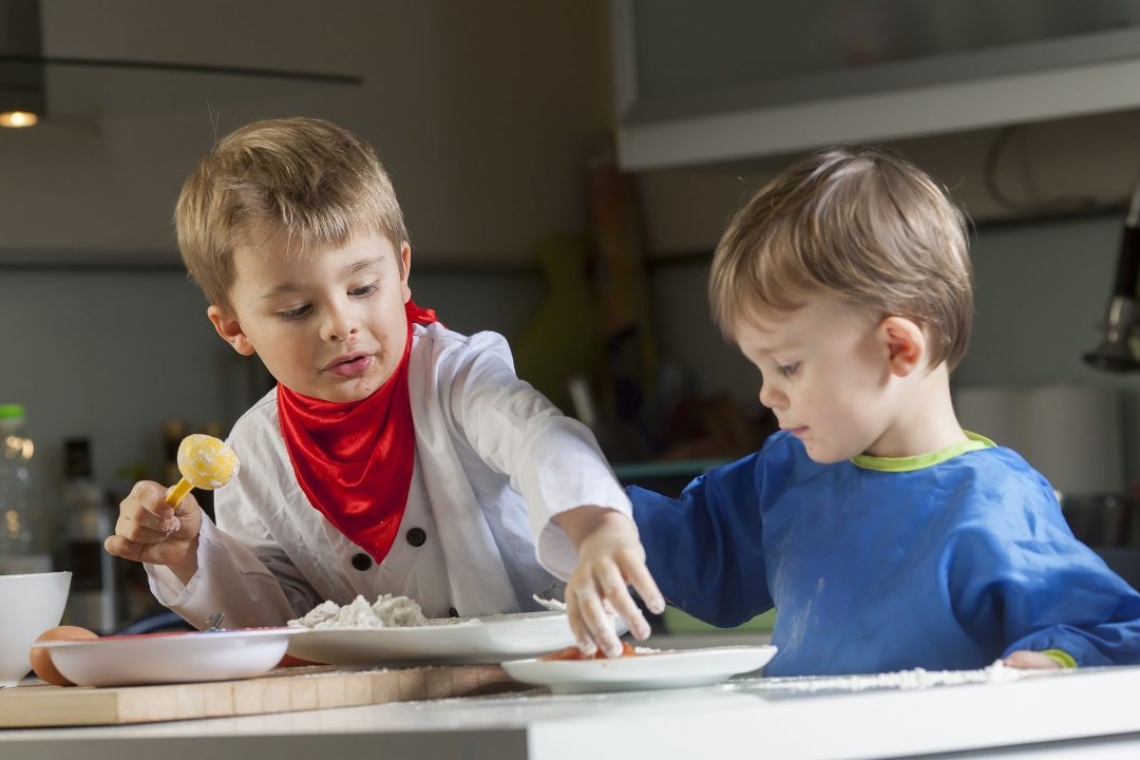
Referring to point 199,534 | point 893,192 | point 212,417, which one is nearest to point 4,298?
point 212,417

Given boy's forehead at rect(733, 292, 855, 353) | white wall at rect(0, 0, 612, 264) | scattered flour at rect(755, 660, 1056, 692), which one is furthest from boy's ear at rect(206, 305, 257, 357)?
white wall at rect(0, 0, 612, 264)

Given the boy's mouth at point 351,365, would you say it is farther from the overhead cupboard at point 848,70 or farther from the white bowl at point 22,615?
the overhead cupboard at point 848,70

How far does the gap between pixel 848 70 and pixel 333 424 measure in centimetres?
137

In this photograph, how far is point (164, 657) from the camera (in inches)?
29.7

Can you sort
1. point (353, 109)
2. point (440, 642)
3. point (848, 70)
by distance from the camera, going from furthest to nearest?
1. point (353, 109)
2. point (848, 70)
3. point (440, 642)

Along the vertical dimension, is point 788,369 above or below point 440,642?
above

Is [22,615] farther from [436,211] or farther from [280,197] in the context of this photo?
[436,211]

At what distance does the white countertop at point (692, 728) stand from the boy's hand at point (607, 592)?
1.9 inches

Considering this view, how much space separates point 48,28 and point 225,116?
10.8 inches

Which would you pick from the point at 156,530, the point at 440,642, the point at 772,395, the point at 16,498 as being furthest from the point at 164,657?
the point at 16,498

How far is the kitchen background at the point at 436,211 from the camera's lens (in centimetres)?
236

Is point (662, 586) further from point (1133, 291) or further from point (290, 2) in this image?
point (290, 2)

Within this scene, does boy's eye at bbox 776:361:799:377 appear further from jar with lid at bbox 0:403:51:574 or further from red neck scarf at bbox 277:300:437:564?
jar with lid at bbox 0:403:51:574

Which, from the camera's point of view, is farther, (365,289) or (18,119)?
(18,119)
